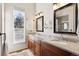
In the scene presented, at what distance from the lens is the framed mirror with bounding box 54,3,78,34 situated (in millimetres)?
1730

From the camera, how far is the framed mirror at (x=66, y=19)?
173 centimetres

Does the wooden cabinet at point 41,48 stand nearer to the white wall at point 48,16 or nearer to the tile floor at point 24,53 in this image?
the tile floor at point 24,53

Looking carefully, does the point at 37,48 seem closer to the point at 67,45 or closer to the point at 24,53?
the point at 24,53

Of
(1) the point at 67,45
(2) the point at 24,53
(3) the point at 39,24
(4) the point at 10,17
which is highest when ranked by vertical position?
(4) the point at 10,17

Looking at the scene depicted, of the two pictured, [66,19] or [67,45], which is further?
[66,19]

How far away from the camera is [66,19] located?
1764 millimetres

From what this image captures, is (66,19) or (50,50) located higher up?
(66,19)

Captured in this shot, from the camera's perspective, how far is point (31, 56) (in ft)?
5.63

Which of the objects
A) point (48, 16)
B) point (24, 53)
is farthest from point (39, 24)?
point (24, 53)

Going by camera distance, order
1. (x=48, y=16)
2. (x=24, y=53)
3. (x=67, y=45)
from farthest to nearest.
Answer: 1. (x=48, y=16)
2. (x=24, y=53)
3. (x=67, y=45)

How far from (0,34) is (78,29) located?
3.75 ft

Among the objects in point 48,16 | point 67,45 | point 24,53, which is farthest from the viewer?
point 48,16

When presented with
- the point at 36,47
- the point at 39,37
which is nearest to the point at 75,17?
the point at 39,37

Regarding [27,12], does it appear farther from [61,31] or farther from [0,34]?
[61,31]
